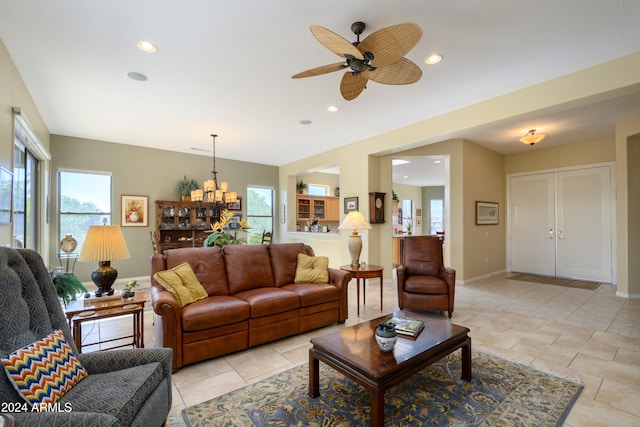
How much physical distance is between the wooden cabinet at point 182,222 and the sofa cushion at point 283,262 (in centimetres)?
368

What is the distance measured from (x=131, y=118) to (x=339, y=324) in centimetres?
438

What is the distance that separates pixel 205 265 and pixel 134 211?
4.10m

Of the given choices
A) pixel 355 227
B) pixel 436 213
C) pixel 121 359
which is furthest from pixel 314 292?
pixel 436 213

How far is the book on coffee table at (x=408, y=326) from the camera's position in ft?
7.20

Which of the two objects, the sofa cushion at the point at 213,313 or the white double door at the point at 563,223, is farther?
the white double door at the point at 563,223

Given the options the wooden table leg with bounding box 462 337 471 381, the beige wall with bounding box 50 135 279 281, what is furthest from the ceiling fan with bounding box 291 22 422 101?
the beige wall with bounding box 50 135 279 281

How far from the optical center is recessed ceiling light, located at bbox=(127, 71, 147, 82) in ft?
10.4

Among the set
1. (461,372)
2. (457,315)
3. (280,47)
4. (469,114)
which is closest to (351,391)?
(461,372)

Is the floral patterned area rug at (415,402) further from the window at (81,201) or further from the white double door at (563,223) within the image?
the window at (81,201)

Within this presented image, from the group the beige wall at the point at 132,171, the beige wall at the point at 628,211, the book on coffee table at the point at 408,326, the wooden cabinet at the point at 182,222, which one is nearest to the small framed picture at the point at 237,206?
the wooden cabinet at the point at 182,222

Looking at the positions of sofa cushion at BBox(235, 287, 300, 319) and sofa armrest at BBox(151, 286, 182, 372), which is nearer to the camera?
sofa armrest at BBox(151, 286, 182, 372)

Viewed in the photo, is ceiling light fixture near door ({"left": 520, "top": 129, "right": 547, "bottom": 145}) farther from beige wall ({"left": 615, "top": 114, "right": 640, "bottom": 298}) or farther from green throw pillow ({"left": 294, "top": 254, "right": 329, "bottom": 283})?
green throw pillow ({"left": 294, "top": 254, "right": 329, "bottom": 283})

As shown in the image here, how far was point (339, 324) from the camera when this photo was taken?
352cm

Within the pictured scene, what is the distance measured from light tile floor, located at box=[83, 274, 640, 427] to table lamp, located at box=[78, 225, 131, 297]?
80cm
